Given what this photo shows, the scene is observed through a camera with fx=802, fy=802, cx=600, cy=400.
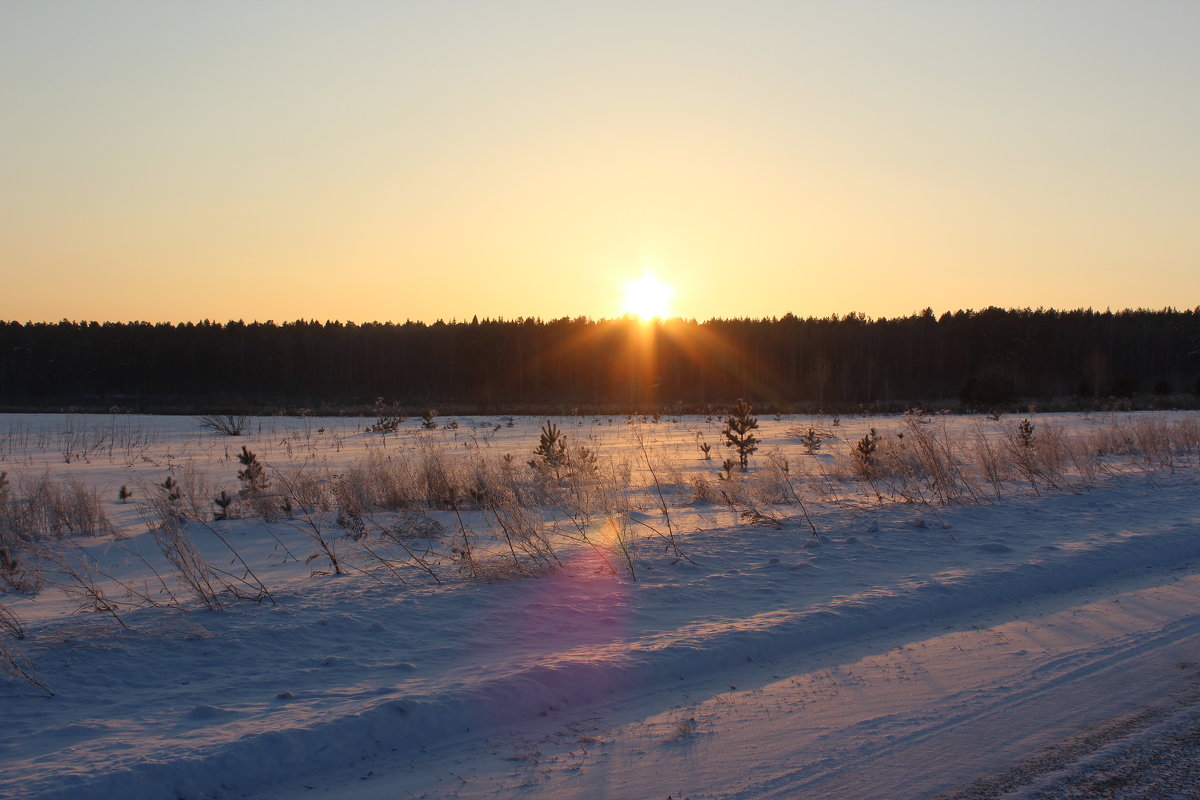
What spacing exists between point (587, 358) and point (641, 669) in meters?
90.2

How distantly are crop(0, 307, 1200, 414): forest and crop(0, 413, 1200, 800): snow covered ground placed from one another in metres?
73.5

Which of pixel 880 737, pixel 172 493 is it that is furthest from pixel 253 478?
pixel 880 737

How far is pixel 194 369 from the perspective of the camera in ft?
292

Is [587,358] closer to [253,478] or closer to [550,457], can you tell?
[550,457]

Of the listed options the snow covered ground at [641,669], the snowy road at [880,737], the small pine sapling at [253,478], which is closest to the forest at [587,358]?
the small pine sapling at [253,478]

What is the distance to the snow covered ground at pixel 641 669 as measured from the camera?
145 inches

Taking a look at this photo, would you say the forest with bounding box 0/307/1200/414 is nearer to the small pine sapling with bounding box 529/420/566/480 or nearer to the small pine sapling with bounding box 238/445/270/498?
the small pine sapling with bounding box 529/420/566/480

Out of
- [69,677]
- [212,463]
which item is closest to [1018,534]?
[69,677]

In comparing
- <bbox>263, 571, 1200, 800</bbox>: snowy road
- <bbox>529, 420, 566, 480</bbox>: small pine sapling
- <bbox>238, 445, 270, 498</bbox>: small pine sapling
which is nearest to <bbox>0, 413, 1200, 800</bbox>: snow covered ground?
<bbox>263, 571, 1200, 800</bbox>: snowy road

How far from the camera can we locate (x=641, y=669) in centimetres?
501

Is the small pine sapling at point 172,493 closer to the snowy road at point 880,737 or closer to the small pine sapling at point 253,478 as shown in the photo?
the small pine sapling at point 253,478

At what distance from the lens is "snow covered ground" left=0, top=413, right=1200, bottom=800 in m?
3.69

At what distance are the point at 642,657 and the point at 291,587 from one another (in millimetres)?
3261

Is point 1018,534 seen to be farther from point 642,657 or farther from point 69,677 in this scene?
point 69,677
